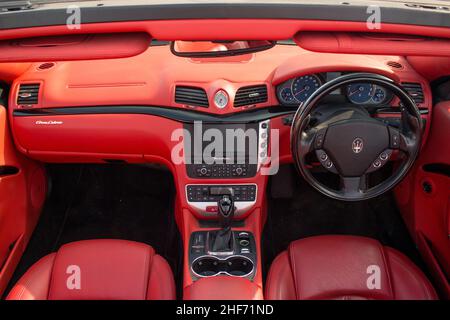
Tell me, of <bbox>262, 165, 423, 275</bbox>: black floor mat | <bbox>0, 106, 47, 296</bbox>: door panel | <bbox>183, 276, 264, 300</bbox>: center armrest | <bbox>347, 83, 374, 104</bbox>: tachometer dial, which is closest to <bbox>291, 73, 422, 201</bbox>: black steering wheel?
<bbox>347, 83, 374, 104</bbox>: tachometer dial

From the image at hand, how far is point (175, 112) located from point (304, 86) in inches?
25.9

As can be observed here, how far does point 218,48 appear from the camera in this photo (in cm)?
262

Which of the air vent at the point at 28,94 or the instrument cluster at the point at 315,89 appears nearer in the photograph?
the instrument cluster at the point at 315,89

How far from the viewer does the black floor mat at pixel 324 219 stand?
3168 millimetres

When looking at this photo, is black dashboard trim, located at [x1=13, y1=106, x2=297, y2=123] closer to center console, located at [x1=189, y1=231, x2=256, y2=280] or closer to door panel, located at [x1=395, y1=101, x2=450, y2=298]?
center console, located at [x1=189, y1=231, x2=256, y2=280]

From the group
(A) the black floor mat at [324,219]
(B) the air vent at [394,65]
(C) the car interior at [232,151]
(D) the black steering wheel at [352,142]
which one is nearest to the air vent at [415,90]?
(C) the car interior at [232,151]

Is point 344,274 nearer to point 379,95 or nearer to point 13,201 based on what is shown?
point 379,95

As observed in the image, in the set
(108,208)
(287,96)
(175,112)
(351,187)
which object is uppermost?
(287,96)

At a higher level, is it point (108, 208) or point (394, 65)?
point (394, 65)

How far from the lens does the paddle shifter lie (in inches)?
95.7

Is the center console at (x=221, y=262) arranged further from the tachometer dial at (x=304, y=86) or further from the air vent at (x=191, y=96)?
the tachometer dial at (x=304, y=86)

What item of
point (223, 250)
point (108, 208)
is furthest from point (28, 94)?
point (223, 250)

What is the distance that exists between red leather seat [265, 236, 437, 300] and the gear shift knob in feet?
1.04
